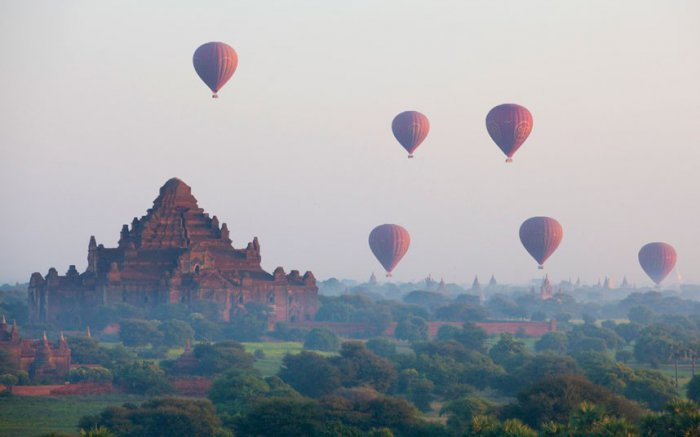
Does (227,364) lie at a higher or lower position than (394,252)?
→ lower

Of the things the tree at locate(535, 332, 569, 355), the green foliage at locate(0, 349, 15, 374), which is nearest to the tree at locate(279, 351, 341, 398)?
the green foliage at locate(0, 349, 15, 374)

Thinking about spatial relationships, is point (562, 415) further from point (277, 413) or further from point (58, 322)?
point (58, 322)

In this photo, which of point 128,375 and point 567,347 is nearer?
point 128,375

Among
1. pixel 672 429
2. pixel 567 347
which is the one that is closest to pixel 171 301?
pixel 567 347

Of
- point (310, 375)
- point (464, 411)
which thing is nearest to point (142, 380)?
point (310, 375)

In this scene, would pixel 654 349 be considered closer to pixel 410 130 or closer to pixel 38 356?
pixel 410 130

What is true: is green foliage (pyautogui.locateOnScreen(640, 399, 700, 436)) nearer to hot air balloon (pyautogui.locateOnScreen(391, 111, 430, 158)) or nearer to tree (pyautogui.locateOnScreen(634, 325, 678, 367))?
tree (pyautogui.locateOnScreen(634, 325, 678, 367))
